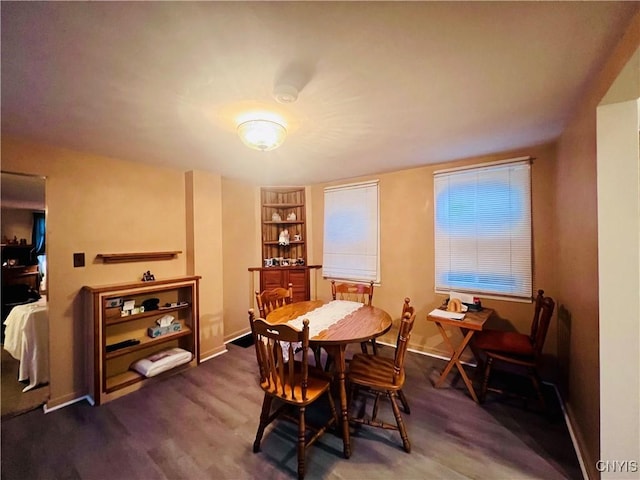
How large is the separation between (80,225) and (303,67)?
2668 mm

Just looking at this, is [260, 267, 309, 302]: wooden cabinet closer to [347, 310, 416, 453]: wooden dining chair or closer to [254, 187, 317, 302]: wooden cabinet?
[254, 187, 317, 302]: wooden cabinet

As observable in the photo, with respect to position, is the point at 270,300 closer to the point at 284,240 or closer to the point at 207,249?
the point at 207,249

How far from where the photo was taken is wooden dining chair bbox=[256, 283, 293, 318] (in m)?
2.54

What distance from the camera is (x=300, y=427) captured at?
1608mm

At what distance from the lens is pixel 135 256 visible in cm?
280

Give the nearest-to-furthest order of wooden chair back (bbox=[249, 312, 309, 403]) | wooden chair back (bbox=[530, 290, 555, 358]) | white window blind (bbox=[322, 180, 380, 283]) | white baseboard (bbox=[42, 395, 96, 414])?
1. wooden chair back (bbox=[249, 312, 309, 403])
2. wooden chair back (bbox=[530, 290, 555, 358])
3. white baseboard (bbox=[42, 395, 96, 414])
4. white window blind (bbox=[322, 180, 380, 283])

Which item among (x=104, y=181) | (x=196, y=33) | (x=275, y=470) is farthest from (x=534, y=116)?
(x=104, y=181)

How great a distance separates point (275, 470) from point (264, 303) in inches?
53.3

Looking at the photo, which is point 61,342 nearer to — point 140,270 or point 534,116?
point 140,270

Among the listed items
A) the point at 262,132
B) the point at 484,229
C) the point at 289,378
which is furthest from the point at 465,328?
the point at 262,132

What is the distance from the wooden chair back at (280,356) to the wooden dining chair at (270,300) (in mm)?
786

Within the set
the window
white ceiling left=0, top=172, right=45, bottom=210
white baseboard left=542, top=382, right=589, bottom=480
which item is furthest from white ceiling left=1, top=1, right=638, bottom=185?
white baseboard left=542, top=382, right=589, bottom=480

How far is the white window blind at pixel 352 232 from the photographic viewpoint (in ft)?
11.9

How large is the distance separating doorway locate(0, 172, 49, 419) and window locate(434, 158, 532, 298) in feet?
13.5
